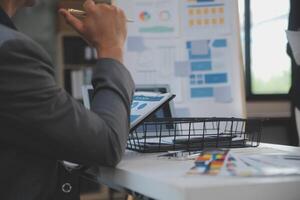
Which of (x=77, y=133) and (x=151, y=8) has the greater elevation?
(x=151, y=8)

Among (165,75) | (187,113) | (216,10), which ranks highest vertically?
(216,10)

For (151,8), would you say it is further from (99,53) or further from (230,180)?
(230,180)

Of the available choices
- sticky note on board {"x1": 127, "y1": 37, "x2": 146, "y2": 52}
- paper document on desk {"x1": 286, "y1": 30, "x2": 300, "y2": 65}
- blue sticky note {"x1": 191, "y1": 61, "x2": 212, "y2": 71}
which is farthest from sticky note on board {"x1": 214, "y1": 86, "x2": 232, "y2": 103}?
paper document on desk {"x1": 286, "y1": 30, "x2": 300, "y2": 65}

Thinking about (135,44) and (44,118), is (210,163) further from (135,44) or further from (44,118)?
(135,44)

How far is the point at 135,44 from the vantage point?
2.43 metres

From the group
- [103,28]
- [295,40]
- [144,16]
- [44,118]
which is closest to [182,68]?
[144,16]

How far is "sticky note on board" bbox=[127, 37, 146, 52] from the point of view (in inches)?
95.6

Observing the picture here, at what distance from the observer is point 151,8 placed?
96.0 inches

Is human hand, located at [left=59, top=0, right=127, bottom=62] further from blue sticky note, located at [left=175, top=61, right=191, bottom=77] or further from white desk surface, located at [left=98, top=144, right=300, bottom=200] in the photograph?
blue sticky note, located at [left=175, top=61, right=191, bottom=77]

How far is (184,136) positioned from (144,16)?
1.27 metres

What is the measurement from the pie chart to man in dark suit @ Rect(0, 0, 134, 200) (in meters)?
1.41

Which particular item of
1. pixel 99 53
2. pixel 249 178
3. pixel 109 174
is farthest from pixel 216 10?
pixel 249 178

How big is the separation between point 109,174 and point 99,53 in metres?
0.29

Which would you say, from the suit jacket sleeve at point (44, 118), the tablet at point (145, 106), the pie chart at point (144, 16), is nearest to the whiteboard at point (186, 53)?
the pie chart at point (144, 16)
